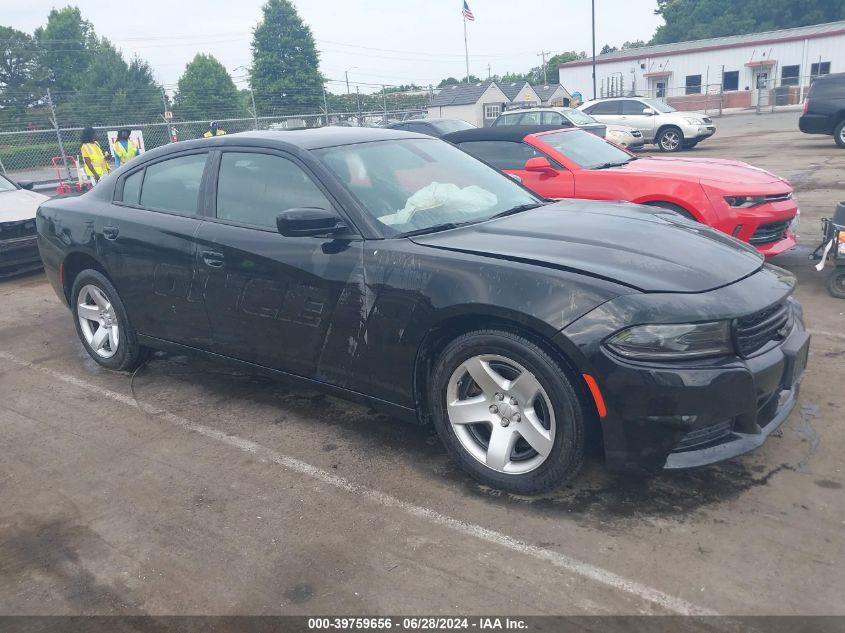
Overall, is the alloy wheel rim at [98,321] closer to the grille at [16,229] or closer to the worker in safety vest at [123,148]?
the grille at [16,229]

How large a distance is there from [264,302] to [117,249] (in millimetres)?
1446

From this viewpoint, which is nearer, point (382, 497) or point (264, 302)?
point (382, 497)

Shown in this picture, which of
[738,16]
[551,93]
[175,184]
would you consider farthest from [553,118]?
[738,16]

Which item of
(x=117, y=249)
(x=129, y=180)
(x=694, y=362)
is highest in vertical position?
(x=129, y=180)

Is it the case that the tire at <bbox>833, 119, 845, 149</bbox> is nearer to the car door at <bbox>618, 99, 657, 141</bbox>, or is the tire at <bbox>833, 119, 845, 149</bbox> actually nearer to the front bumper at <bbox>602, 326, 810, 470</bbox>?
the car door at <bbox>618, 99, 657, 141</bbox>

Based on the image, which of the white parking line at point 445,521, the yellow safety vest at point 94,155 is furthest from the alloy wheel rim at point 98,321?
the yellow safety vest at point 94,155

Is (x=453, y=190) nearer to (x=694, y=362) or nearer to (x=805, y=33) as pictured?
(x=694, y=362)

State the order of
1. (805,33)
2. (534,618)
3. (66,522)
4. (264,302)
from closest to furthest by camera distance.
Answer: (534,618) → (66,522) → (264,302) → (805,33)

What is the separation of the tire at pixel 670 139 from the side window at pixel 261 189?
18403 mm

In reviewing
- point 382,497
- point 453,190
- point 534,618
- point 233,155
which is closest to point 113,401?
point 233,155

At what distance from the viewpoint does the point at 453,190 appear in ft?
13.2

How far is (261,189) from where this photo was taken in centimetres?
402

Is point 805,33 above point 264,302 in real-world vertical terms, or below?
above

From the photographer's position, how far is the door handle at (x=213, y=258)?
4043mm
